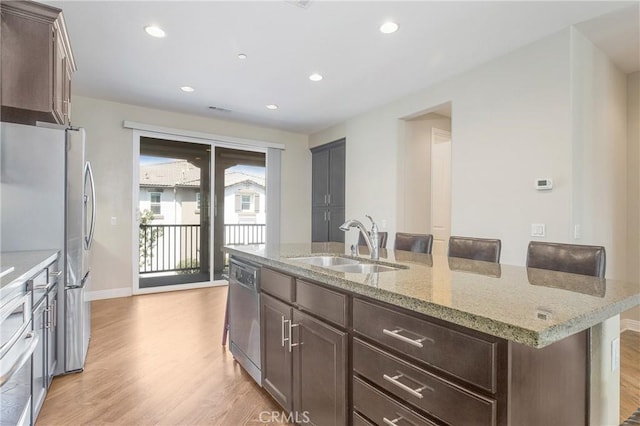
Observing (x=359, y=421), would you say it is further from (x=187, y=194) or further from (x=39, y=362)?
(x=187, y=194)

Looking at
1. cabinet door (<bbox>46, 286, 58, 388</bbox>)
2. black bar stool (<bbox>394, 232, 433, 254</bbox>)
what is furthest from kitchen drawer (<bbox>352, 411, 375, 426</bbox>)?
cabinet door (<bbox>46, 286, 58, 388</bbox>)

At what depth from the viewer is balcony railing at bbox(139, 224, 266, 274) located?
17.3 feet

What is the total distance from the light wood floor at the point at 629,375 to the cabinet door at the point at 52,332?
137 inches

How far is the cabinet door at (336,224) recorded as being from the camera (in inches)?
217

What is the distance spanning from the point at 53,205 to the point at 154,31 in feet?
5.16

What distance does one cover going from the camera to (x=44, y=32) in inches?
90.4

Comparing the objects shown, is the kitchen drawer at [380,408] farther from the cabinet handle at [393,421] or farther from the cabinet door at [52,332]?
the cabinet door at [52,332]

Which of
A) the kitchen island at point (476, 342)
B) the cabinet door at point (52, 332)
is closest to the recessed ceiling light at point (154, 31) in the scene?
the cabinet door at point (52, 332)

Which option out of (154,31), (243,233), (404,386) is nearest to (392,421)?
(404,386)

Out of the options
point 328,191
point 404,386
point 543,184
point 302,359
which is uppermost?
point 328,191

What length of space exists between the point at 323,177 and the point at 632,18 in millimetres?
4252

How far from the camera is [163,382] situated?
92.8 inches

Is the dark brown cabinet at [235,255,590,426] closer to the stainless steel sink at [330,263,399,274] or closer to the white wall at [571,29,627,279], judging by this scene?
the stainless steel sink at [330,263,399,274]

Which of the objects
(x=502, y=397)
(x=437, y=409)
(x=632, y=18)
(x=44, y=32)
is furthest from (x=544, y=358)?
(x=44, y=32)
